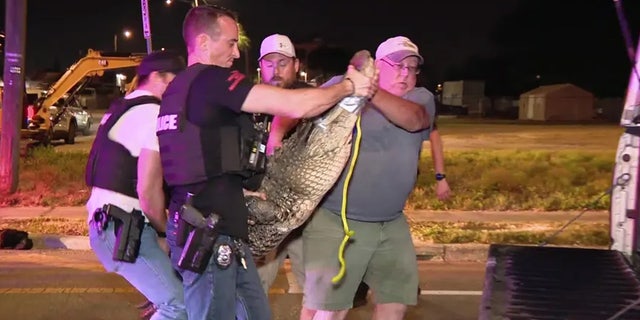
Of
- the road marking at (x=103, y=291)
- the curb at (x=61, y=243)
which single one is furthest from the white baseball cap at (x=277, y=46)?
the curb at (x=61, y=243)

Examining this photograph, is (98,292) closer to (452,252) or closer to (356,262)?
(356,262)

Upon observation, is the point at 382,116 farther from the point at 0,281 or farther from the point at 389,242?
the point at 0,281

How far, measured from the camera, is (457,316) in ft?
18.7

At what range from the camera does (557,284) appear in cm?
318

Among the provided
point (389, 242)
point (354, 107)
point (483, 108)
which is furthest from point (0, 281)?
point (483, 108)

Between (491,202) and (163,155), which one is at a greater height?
(163,155)

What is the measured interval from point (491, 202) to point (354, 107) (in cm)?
793

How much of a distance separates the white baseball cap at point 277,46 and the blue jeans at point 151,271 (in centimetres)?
142

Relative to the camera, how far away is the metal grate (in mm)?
2803

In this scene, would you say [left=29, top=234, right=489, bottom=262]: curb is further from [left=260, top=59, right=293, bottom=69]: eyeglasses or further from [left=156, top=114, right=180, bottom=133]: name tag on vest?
[left=156, top=114, right=180, bottom=133]: name tag on vest

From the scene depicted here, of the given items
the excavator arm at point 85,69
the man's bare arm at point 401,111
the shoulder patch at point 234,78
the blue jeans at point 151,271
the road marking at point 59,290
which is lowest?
the road marking at point 59,290

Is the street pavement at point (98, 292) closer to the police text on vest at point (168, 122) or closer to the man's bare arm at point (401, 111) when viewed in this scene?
the man's bare arm at point (401, 111)

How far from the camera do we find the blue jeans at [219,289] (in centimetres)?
301

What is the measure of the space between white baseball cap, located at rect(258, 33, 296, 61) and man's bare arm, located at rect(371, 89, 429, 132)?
103cm
